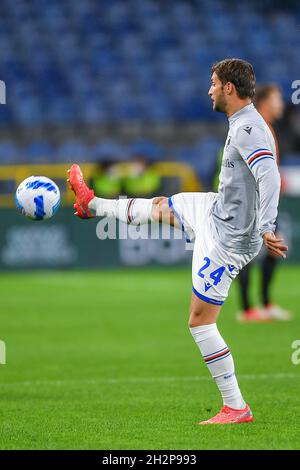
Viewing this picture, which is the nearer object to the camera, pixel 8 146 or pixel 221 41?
pixel 8 146

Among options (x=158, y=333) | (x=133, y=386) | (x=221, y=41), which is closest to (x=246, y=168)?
(x=133, y=386)

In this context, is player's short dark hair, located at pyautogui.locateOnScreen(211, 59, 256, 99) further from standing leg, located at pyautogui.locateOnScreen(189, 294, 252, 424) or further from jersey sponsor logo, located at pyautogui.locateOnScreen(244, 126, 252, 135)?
standing leg, located at pyautogui.locateOnScreen(189, 294, 252, 424)

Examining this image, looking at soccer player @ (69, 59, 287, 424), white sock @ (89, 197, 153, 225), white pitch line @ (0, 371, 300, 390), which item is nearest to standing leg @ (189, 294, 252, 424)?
soccer player @ (69, 59, 287, 424)

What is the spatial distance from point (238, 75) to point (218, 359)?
170 cm

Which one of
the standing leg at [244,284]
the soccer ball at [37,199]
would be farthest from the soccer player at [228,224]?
the standing leg at [244,284]

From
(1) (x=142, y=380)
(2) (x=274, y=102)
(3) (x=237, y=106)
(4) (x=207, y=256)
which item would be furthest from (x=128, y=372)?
(2) (x=274, y=102)

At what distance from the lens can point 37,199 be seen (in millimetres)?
6574

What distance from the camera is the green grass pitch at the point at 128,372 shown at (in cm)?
596

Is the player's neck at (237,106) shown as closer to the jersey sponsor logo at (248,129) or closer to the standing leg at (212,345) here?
the jersey sponsor logo at (248,129)

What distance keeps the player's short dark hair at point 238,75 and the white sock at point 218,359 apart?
1424mm

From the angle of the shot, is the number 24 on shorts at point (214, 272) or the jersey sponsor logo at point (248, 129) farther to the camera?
the number 24 on shorts at point (214, 272)

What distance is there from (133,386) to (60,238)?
34.5 ft

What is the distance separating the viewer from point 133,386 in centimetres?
821
